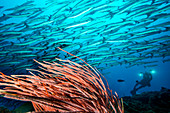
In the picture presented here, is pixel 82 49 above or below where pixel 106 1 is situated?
below

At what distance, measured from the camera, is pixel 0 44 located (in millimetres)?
6195

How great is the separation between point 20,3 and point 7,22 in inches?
59.9

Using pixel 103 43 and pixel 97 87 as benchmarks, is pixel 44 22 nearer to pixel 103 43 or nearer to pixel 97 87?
pixel 103 43

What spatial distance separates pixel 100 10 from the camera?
5930 millimetres

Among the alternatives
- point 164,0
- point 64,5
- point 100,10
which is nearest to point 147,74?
point 164,0

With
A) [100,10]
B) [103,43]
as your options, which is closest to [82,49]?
[103,43]

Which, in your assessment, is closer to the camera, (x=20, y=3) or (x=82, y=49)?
(x=20, y=3)

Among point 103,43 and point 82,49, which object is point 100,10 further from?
point 82,49

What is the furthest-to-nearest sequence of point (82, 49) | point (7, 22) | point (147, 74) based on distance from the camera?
point (147, 74) → point (82, 49) → point (7, 22)

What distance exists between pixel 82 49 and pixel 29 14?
3.51 m

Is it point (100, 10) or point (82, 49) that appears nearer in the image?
point (100, 10)

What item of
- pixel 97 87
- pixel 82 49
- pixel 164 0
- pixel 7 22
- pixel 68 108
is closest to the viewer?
pixel 68 108

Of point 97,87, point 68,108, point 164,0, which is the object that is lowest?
point 68,108

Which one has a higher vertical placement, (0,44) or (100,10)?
(100,10)
